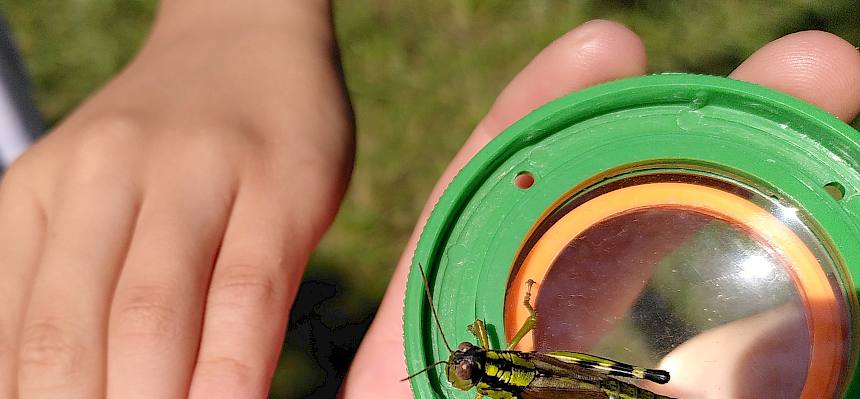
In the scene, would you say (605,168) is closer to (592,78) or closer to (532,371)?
(592,78)

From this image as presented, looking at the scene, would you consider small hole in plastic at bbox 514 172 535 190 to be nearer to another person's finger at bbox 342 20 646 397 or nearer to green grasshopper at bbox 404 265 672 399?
green grasshopper at bbox 404 265 672 399

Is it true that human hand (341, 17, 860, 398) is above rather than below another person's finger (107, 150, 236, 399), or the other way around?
above

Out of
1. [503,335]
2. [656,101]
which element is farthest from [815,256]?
[503,335]

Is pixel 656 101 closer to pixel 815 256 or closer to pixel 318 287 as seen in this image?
pixel 815 256

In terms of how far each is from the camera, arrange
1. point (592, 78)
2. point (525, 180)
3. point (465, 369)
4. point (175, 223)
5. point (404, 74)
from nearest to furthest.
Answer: point (465, 369) → point (525, 180) → point (175, 223) → point (592, 78) → point (404, 74)

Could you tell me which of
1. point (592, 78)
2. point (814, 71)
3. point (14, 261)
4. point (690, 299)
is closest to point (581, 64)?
point (592, 78)

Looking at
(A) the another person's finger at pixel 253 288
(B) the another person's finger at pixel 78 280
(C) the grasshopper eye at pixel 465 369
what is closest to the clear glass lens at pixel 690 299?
(C) the grasshopper eye at pixel 465 369

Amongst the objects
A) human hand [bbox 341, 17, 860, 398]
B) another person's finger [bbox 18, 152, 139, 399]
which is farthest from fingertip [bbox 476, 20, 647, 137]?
another person's finger [bbox 18, 152, 139, 399]
